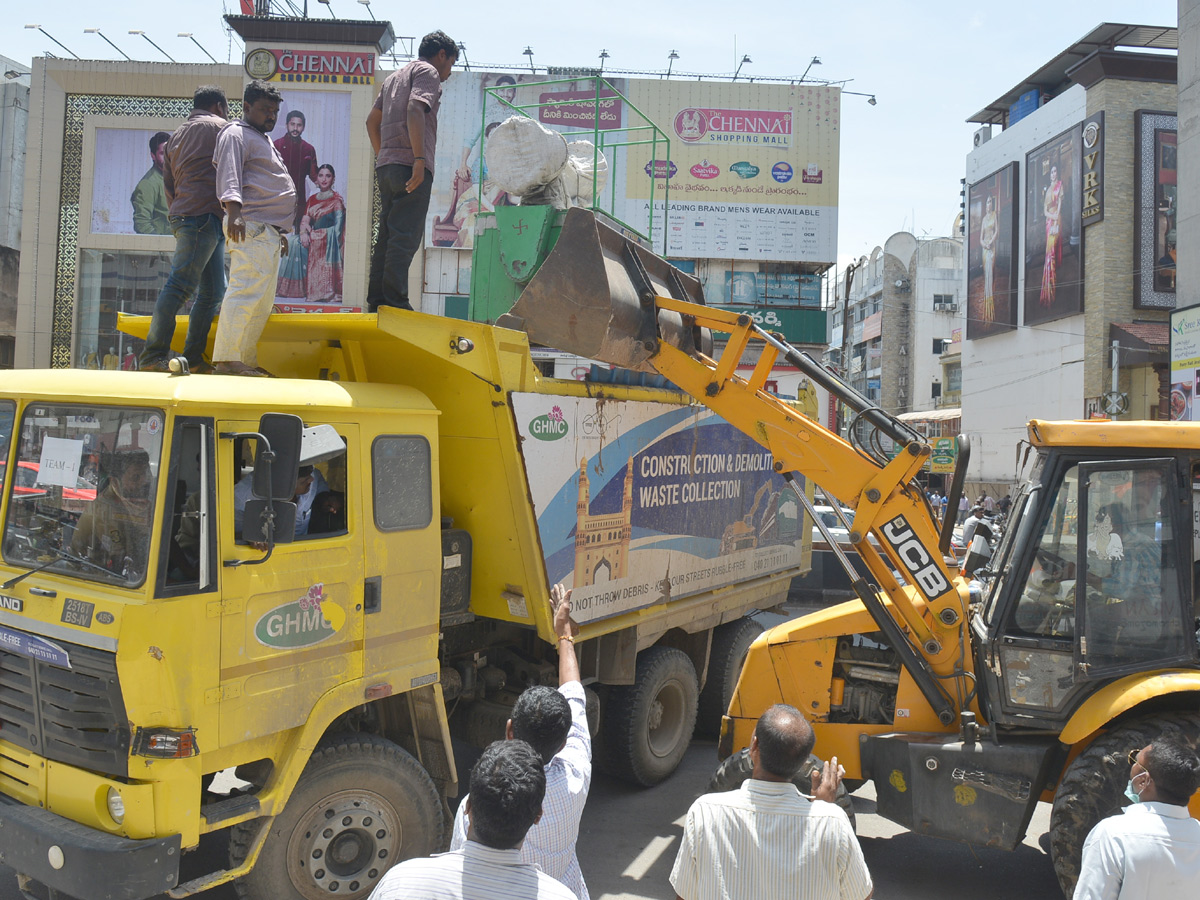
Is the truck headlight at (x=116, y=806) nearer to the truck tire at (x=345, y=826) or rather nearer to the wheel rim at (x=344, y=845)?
the truck tire at (x=345, y=826)

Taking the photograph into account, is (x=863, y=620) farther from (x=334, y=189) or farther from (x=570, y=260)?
(x=334, y=189)

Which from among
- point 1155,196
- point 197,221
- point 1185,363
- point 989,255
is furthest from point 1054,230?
point 197,221

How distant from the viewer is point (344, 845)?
3.96 meters

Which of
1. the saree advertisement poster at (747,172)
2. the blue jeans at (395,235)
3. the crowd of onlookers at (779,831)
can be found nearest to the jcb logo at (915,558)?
the crowd of onlookers at (779,831)

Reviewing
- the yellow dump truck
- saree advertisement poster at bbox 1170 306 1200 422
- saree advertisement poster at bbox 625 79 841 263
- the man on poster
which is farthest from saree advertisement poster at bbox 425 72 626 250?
the yellow dump truck

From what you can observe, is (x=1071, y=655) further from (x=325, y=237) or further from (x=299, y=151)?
(x=299, y=151)

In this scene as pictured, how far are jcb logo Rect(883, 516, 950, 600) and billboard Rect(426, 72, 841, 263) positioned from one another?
19.8m

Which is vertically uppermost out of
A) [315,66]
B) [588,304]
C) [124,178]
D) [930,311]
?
[930,311]

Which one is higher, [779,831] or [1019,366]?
[1019,366]

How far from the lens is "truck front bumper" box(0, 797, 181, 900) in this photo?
3.16 metres

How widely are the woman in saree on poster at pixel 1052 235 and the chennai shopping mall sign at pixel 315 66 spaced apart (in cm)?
2501

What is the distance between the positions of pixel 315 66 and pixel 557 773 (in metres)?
21.3

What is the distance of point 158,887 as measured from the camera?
3.25 metres

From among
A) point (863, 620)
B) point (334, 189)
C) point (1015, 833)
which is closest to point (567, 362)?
point (334, 189)
